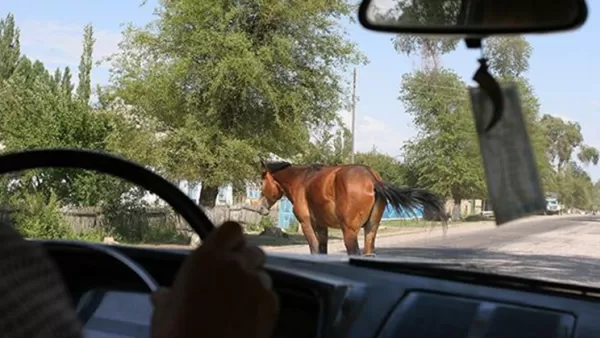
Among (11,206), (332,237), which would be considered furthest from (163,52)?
(11,206)

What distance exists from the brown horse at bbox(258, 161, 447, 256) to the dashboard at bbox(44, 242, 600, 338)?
8655mm

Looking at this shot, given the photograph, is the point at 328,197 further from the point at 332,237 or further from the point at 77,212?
the point at 77,212

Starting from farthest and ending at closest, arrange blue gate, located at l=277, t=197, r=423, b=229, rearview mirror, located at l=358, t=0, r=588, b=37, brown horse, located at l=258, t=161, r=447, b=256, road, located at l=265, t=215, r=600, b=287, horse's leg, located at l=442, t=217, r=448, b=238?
brown horse, located at l=258, t=161, r=447, b=256 → blue gate, located at l=277, t=197, r=423, b=229 → horse's leg, located at l=442, t=217, r=448, b=238 → road, located at l=265, t=215, r=600, b=287 → rearview mirror, located at l=358, t=0, r=588, b=37

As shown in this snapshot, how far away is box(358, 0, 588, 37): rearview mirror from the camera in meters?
1.57

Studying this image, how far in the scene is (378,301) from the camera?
2326 millimetres

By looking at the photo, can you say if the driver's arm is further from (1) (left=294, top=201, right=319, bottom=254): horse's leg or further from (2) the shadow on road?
(1) (left=294, top=201, right=319, bottom=254): horse's leg

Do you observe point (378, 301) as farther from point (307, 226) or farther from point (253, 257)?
point (307, 226)

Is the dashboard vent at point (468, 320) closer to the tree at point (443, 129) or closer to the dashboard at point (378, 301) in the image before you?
the dashboard at point (378, 301)

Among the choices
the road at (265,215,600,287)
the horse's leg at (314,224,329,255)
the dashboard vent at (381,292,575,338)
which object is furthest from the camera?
the horse's leg at (314,224,329,255)

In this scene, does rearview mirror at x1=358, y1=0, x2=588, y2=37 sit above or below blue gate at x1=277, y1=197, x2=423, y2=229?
above

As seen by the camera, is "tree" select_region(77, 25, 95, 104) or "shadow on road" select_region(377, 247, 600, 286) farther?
"tree" select_region(77, 25, 95, 104)

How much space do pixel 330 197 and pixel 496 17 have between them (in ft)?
37.6

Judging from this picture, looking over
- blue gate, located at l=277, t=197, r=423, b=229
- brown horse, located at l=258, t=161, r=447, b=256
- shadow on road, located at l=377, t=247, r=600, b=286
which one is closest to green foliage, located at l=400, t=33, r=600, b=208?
shadow on road, located at l=377, t=247, r=600, b=286

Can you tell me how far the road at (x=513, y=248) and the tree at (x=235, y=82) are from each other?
2.68m
